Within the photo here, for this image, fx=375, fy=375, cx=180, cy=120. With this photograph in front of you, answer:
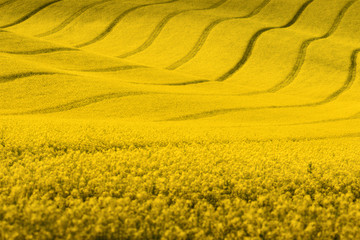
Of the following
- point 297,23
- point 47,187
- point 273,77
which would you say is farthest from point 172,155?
point 297,23

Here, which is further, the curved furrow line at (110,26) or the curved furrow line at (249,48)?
the curved furrow line at (110,26)

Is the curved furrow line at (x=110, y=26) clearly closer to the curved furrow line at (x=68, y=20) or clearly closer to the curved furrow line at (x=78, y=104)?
the curved furrow line at (x=68, y=20)

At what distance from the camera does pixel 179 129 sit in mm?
8156

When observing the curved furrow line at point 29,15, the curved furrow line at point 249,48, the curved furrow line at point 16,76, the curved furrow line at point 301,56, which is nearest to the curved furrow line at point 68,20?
the curved furrow line at point 29,15

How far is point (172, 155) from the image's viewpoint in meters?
6.01

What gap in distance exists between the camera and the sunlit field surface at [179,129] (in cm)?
407

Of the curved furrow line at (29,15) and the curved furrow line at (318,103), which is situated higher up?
the curved furrow line at (29,15)

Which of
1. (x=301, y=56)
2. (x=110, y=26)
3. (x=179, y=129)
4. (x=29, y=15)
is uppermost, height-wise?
(x=29, y=15)

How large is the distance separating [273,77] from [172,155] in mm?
14892

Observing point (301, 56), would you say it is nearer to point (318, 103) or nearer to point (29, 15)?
point (318, 103)

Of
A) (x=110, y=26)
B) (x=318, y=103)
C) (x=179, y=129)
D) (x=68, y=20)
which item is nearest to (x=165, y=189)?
(x=179, y=129)

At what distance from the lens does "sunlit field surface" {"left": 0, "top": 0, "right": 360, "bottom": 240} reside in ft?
13.4

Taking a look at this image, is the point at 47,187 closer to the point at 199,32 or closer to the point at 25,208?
the point at 25,208

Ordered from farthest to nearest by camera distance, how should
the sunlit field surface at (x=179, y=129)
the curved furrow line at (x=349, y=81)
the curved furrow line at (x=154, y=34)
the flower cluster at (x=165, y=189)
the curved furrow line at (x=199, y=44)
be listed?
the curved furrow line at (x=154, y=34) → the curved furrow line at (x=199, y=44) → the curved furrow line at (x=349, y=81) → the sunlit field surface at (x=179, y=129) → the flower cluster at (x=165, y=189)
